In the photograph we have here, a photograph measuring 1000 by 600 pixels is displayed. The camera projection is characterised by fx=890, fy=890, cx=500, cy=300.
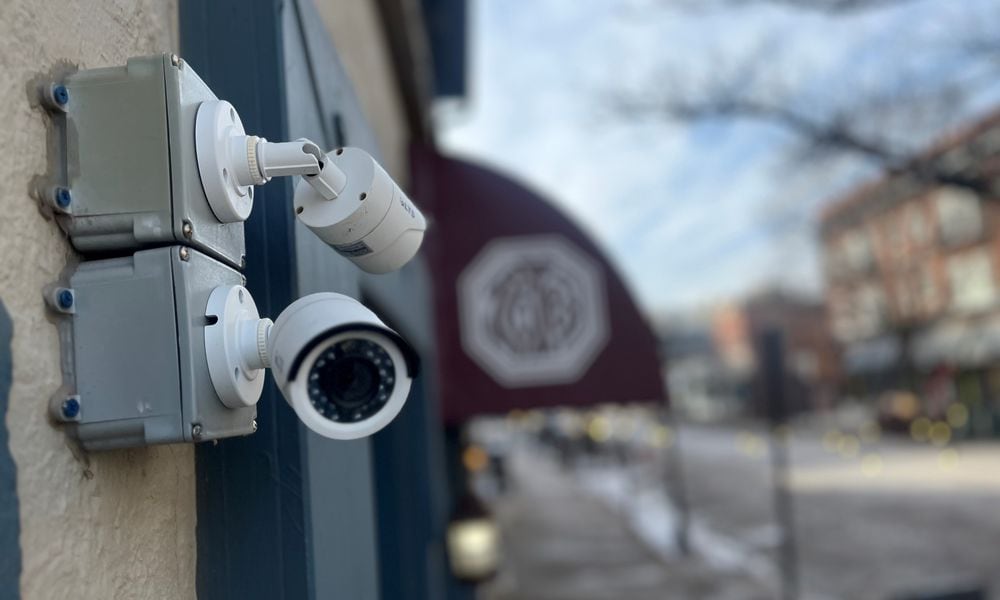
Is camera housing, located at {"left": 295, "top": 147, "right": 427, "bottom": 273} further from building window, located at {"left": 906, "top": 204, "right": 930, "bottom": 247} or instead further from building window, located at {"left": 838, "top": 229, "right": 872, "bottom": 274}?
building window, located at {"left": 838, "top": 229, "right": 872, "bottom": 274}

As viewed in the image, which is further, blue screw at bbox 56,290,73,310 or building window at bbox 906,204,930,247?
building window at bbox 906,204,930,247

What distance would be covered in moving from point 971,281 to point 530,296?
3307 centimetres

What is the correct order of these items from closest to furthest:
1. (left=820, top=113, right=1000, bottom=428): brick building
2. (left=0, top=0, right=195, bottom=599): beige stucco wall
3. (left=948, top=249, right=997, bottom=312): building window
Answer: (left=0, top=0, right=195, bottom=599): beige stucco wall < (left=820, top=113, right=1000, bottom=428): brick building < (left=948, top=249, right=997, bottom=312): building window

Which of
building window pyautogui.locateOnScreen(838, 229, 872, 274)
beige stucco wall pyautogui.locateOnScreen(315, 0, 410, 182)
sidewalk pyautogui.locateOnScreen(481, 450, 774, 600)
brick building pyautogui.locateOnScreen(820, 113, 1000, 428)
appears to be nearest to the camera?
beige stucco wall pyautogui.locateOnScreen(315, 0, 410, 182)

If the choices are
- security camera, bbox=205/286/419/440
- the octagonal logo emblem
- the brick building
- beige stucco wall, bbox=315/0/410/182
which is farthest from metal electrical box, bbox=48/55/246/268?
the brick building

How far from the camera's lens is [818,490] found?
1856 cm

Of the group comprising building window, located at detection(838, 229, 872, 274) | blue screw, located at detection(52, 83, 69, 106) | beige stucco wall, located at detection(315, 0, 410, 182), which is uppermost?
building window, located at detection(838, 229, 872, 274)

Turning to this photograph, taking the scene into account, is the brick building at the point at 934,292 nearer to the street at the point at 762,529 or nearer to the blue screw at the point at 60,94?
the street at the point at 762,529

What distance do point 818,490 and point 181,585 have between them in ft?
Answer: 62.4

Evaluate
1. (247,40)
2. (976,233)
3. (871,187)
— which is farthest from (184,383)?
(976,233)

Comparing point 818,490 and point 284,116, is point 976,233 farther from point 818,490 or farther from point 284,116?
point 284,116

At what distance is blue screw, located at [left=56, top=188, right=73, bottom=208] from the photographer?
3.36 ft

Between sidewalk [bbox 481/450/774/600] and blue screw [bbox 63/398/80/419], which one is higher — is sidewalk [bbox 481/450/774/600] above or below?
below

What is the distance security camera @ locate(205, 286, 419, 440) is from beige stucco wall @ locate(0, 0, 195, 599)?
0.18 meters
